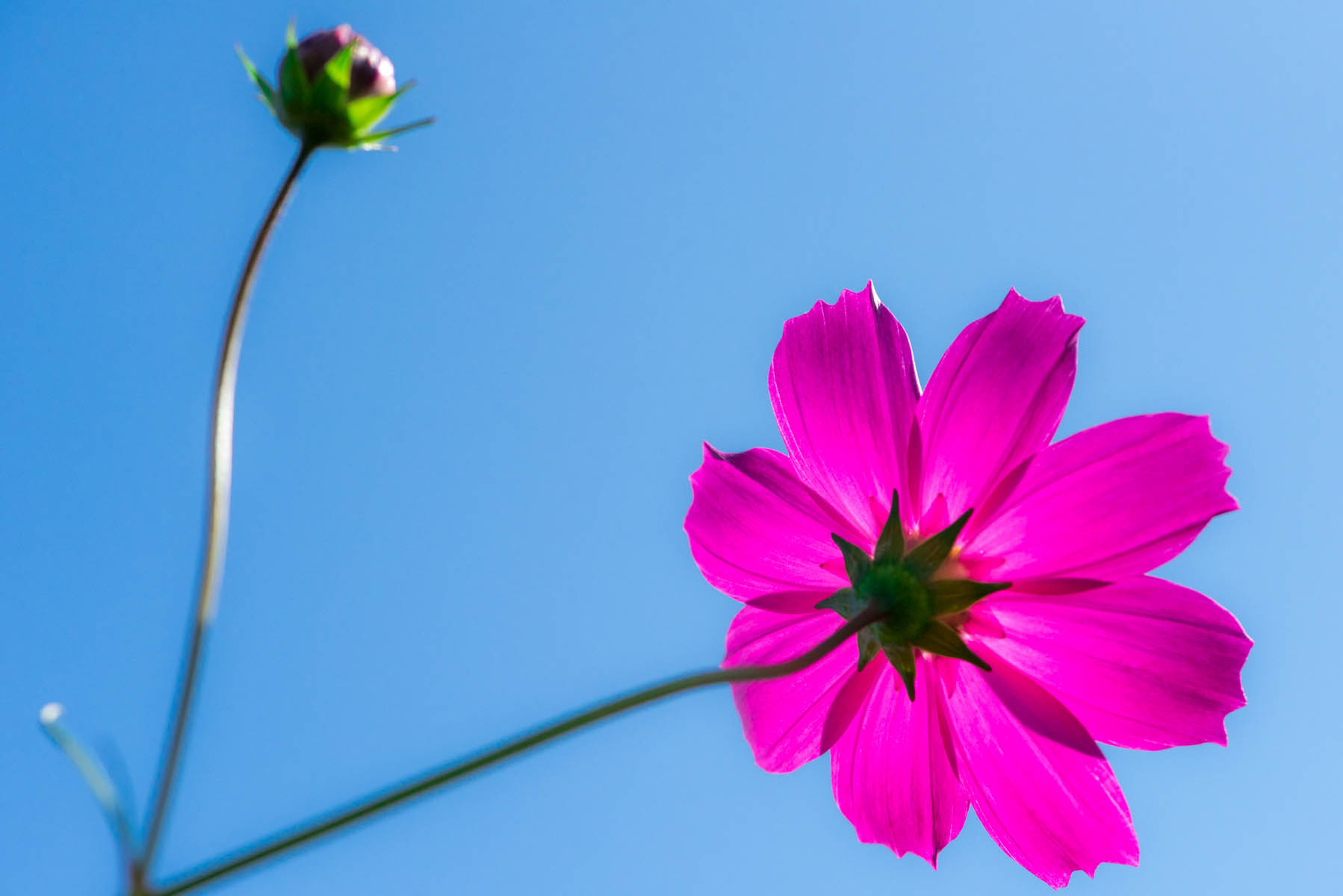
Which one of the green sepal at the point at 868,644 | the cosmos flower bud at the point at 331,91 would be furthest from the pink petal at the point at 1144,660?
the cosmos flower bud at the point at 331,91

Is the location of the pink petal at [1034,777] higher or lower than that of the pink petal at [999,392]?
lower

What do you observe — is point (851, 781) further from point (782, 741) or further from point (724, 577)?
point (724, 577)

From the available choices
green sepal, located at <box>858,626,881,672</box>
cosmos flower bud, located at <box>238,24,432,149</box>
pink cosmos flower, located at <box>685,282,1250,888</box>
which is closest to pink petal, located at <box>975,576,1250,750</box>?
pink cosmos flower, located at <box>685,282,1250,888</box>

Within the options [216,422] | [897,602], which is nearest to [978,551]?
[897,602]

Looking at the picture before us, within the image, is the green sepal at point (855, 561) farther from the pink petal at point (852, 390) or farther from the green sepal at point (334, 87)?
the green sepal at point (334, 87)

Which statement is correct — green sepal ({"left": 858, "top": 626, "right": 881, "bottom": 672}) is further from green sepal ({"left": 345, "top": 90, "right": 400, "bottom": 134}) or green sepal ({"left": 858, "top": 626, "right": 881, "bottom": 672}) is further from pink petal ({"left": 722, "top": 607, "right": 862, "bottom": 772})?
green sepal ({"left": 345, "top": 90, "right": 400, "bottom": 134})

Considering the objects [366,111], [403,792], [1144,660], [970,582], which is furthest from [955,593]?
[366,111]

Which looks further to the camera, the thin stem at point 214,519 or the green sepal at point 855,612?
the green sepal at point 855,612

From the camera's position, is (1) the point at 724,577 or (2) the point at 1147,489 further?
(1) the point at 724,577
